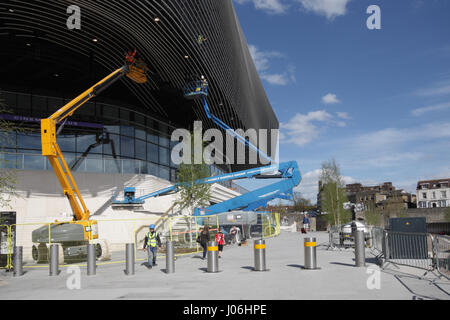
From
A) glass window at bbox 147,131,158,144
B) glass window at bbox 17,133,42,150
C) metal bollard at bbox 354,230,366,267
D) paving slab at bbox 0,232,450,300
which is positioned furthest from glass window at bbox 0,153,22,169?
metal bollard at bbox 354,230,366,267

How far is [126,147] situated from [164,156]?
199 inches

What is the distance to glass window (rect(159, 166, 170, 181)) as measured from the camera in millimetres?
36344

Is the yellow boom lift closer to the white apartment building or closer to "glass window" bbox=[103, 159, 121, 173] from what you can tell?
"glass window" bbox=[103, 159, 121, 173]

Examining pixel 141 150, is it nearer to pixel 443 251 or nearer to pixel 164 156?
pixel 164 156

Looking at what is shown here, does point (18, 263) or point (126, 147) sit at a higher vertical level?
point (126, 147)

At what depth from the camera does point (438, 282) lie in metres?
10.6

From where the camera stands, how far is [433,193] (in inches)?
4754

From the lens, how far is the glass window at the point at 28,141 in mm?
28109

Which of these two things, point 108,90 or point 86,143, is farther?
point 108,90

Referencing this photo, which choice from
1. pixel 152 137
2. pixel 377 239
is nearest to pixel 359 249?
pixel 377 239

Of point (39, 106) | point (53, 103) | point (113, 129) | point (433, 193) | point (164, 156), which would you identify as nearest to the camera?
point (39, 106)

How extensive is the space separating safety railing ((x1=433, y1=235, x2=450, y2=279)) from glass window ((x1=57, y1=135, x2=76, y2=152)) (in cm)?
2444

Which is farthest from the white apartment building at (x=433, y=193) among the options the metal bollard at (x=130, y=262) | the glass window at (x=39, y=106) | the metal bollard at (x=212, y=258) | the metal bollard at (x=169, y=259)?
the metal bollard at (x=130, y=262)

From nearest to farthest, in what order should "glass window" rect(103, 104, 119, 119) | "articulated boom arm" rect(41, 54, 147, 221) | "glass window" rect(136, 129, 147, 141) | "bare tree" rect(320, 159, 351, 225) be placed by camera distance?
1. "articulated boom arm" rect(41, 54, 147, 221)
2. "glass window" rect(103, 104, 119, 119)
3. "glass window" rect(136, 129, 147, 141)
4. "bare tree" rect(320, 159, 351, 225)
